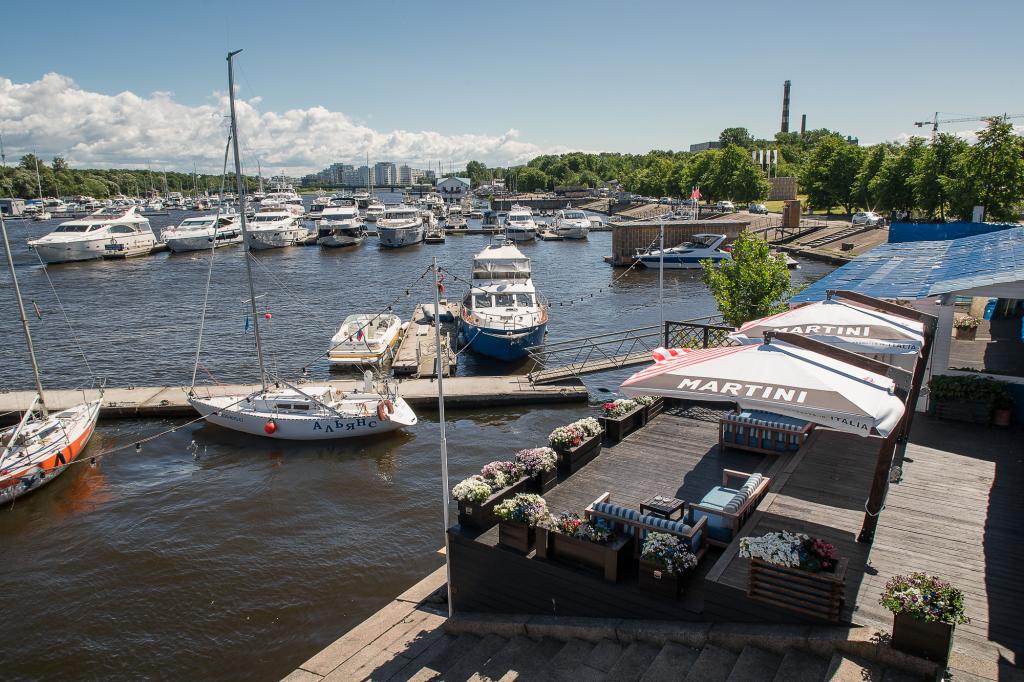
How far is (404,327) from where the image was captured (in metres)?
37.9

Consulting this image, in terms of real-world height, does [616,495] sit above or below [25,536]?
above

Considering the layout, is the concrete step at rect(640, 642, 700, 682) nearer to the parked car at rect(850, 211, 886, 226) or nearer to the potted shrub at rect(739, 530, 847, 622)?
the potted shrub at rect(739, 530, 847, 622)

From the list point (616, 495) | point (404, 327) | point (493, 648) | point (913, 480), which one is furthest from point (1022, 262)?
point (404, 327)

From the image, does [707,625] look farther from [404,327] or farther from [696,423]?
[404,327]

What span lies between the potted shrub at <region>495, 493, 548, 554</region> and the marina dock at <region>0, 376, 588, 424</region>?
50.6 ft

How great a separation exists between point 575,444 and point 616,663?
4.55 meters

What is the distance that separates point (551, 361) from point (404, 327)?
9640 mm

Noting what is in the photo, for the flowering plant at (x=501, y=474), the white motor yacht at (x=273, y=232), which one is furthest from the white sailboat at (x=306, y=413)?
the white motor yacht at (x=273, y=232)

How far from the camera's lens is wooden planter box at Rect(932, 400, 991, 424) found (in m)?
12.9

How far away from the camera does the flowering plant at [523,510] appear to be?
32.4 feet

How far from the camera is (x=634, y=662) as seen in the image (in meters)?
8.46

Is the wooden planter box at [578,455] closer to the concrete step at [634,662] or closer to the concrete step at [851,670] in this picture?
the concrete step at [634,662]

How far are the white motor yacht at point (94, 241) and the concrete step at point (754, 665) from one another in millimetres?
80760

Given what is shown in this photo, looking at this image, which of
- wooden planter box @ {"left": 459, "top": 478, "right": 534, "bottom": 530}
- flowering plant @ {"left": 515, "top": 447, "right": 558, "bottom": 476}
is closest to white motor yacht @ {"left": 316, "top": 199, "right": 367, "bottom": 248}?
flowering plant @ {"left": 515, "top": 447, "right": 558, "bottom": 476}
